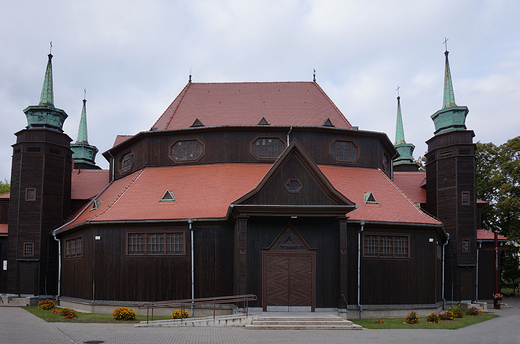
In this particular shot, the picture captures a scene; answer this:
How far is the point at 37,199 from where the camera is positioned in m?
29.0

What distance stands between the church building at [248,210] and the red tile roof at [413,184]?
0.63 ft

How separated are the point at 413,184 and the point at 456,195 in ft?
16.1

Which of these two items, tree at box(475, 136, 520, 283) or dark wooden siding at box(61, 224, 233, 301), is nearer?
dark wooden siding at box(61, 224, 233, 301)

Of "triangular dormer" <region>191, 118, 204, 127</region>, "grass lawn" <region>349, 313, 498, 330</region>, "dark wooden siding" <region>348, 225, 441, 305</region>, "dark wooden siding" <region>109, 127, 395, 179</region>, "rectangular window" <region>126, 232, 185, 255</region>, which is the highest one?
"triangular dormer" <region>191, 118, 204, 127</region>

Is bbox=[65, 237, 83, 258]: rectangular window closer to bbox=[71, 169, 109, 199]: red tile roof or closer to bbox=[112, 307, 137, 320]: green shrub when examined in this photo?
bbox=[71, 169, 109, 199]: red tile roof

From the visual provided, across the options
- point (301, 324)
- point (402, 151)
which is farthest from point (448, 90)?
point (301, 324)

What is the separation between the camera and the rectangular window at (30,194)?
95.2ft

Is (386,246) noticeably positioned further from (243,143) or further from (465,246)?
(243,143)

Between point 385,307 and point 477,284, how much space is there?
990cm

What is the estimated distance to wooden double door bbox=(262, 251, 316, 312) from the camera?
20.7 meters

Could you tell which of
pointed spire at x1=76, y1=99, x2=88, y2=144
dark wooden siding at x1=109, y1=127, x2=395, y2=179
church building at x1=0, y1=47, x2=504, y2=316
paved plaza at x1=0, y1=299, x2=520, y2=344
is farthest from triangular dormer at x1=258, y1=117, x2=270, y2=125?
pointed spire at x1=76, y1=99, x2=88, y2=144

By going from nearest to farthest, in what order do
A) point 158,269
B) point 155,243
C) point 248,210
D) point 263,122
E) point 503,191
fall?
1. point 248,210
2. point 158,269
3. point 155,243
4. point 263,122
5. point 503,191

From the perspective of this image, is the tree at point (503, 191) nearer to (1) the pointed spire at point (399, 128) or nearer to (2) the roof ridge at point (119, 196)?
(1) the pointed spire at point (399, 128)

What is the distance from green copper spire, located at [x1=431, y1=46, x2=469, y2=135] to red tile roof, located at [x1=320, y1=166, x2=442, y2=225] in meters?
7.00
